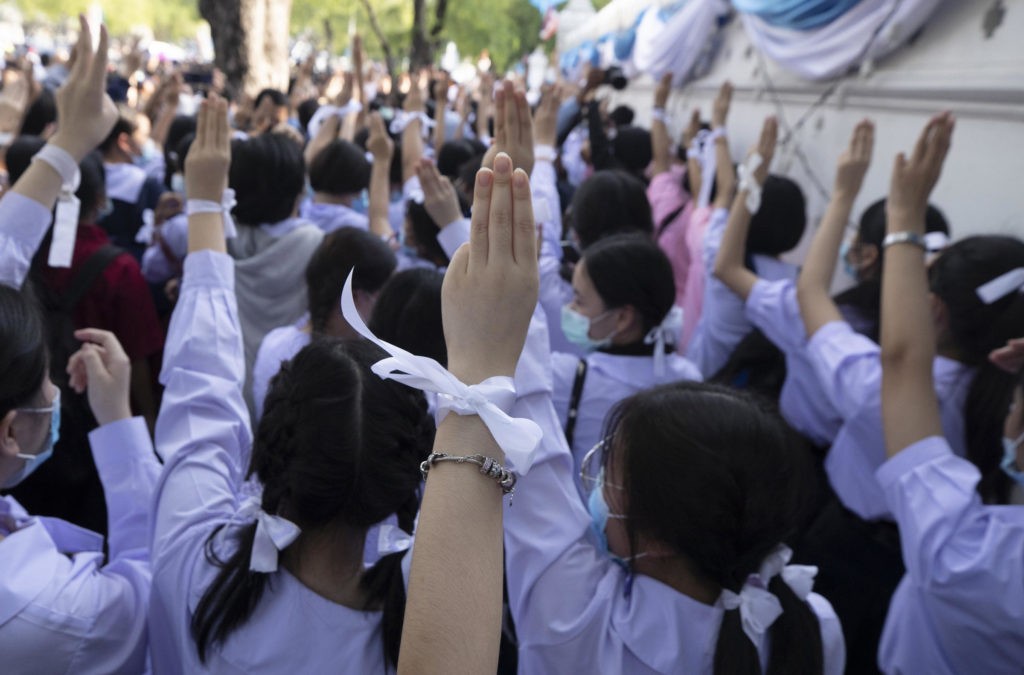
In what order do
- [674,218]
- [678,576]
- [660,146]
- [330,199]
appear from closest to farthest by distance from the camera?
1. [678,576]
2. [330,199]
3. [674,218]
4. [660,146]

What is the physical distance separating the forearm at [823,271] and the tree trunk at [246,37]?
25.8 ft

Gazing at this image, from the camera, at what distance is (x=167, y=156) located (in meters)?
3.77

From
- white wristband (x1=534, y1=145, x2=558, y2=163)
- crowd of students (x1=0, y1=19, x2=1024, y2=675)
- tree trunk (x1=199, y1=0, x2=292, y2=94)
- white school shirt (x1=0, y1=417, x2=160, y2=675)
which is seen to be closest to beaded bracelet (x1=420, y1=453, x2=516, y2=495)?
crowd of students (x1=0, y1=19, x2=1024, y2=675)

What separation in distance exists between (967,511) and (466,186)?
224 cm

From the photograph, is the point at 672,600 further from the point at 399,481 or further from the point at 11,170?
the point at 11,170

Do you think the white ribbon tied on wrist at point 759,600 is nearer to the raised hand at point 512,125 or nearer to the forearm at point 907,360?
the forearm at point 907,360

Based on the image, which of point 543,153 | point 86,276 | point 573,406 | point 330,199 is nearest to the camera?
point 573,406

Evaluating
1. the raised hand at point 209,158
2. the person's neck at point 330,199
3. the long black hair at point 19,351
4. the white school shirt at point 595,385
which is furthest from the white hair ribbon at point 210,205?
the person's neck at point 330,199

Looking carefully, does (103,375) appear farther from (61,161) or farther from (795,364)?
(795,364)

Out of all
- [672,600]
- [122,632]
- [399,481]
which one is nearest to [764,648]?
[672,600]

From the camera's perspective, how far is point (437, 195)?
1.80m

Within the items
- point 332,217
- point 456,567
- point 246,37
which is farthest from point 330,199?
point 246,37

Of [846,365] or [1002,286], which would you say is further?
[846,365]

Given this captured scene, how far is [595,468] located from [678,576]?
0.35 m
